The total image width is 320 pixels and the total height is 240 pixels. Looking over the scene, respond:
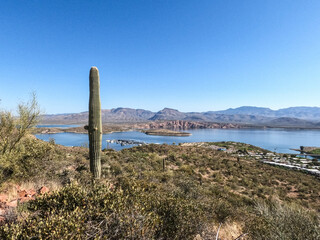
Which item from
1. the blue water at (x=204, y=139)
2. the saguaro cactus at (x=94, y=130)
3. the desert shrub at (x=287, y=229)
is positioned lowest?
the blue water at (x=204, y=139)

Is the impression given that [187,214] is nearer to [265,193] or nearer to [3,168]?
[3,168]

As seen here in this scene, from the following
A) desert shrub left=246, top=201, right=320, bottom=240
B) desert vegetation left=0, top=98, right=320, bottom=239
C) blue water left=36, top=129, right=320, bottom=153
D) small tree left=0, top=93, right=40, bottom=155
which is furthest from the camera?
blue water left=36, top=129, right=320, bottom=153

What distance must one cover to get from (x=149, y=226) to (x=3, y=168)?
6.37 metres

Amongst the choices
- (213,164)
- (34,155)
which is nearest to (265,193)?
(213,164)

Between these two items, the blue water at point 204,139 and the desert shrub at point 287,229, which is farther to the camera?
the blue water at point 204,139

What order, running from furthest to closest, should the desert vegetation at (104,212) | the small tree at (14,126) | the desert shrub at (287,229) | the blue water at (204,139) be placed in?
the blue water at (204,139)
the small tree at (14,126)
the desert shrub at (287,229)
the desert vegetation at (104,212)

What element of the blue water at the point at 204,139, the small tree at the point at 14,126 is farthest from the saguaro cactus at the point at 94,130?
the blue water at the point at 204,139

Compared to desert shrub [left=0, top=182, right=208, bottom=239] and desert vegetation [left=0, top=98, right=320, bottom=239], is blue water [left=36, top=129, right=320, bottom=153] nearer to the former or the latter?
desert vegetation [left=0, top=98, right=320, bottom=239]

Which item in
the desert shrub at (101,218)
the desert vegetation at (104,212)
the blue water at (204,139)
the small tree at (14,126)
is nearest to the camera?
the desert shrub at (101,218)

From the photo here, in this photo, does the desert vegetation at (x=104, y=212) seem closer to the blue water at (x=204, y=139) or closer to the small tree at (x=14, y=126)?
the small tree at (x=14, y=126)

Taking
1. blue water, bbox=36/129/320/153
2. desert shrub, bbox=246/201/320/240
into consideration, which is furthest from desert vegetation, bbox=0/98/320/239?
blue water, bbox=36/129/320/153

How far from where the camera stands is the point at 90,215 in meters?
2.92

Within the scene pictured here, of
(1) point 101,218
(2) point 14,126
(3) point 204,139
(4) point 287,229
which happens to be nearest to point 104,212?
(1) point 101,218

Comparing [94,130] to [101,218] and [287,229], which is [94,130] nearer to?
[101,218]
